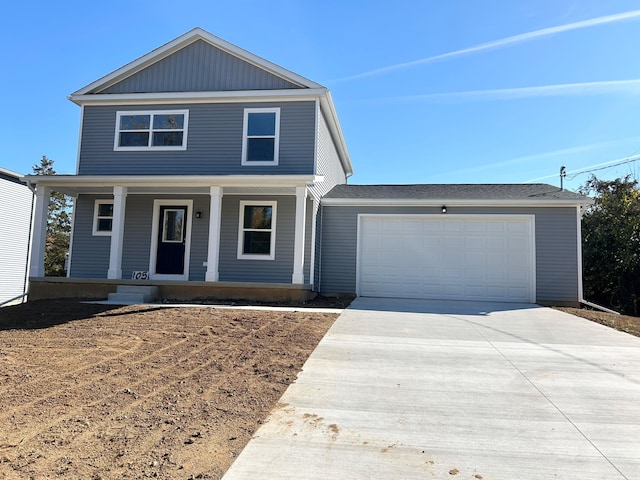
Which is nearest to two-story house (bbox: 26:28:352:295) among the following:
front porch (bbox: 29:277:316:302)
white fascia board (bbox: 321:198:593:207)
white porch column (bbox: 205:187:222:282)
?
front porch (bbox: 29:277:316:302)

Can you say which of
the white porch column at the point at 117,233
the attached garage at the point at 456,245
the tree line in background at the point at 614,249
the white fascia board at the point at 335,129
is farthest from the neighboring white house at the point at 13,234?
the tree line in background at the point at 614,249

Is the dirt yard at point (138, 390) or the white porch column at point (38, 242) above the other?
the white porch column at point (38, 242)

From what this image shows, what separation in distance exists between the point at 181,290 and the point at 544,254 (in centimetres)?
976

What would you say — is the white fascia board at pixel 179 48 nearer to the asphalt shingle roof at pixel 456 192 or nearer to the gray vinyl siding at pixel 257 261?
the gray vinyl siding at pixel 257 261

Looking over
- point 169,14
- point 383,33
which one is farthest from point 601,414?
point 169,14

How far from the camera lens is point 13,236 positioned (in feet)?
52.6

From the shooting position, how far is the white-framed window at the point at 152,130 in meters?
11.9

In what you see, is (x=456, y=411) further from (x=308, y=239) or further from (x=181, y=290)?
(x=181, y=290)

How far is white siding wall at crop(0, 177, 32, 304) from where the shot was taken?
609 inches

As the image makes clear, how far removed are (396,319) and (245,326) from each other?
295 centimetres

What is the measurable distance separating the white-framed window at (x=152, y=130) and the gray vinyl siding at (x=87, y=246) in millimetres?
1802

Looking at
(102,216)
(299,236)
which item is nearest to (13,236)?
(102,216)

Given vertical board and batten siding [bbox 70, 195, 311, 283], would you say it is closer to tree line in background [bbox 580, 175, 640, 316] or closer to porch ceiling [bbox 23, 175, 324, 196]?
porch ceiling [bbox 23, 175, 324, 196]

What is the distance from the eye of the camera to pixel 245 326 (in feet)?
21.8
